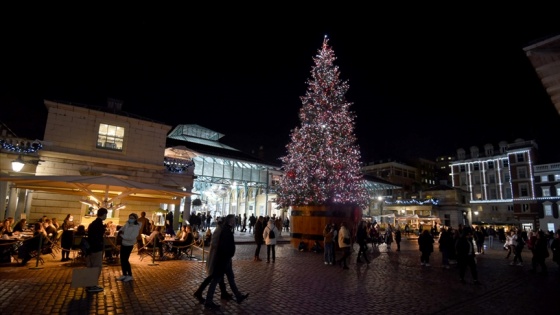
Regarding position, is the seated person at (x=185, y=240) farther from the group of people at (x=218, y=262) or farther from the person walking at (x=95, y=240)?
the group of people at (x=218, y=262)

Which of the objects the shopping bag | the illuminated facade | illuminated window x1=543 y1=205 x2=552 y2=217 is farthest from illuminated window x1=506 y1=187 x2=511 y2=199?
the shopping bag

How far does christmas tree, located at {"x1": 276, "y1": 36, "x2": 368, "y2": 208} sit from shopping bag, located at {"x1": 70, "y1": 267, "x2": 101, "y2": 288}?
42.9 ft

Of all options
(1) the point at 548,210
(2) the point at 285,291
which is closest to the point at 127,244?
(2) the point at 285,291

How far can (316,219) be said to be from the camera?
18.3 meters

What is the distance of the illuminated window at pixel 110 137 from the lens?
18.4 m

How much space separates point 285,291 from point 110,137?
15796 millimetres

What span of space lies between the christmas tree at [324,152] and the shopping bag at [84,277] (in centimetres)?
1309

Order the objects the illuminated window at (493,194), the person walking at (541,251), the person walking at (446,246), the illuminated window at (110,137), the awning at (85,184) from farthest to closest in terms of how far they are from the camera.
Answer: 1. the illuminated window at (493,194)
2. the illuminated window at (110,137)
3. the person walking at (446,246)
4. the person walking at (541,251)
5. the awning at (85,184)

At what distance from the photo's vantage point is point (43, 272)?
879 centimetres

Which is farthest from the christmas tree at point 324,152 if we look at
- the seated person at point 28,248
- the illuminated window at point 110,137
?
the seated person at point 28,248

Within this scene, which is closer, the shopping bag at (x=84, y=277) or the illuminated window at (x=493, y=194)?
the shopping bag at (x=84, y=277)

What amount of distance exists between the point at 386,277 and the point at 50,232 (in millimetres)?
12466

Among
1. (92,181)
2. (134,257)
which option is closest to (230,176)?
(134,257)

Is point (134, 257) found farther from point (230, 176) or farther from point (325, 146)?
point (230, 176)
